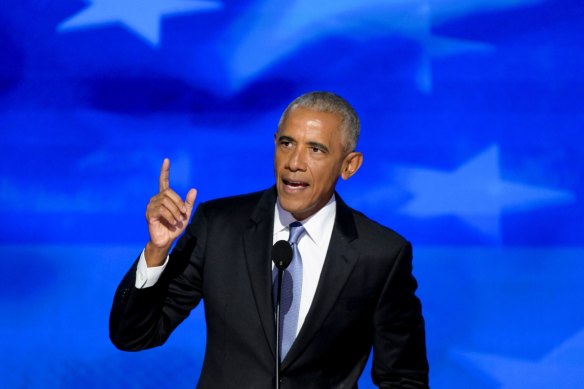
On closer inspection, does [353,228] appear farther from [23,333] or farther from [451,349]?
[23,333]

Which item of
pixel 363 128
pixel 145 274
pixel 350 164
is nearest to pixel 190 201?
pixel 145 274

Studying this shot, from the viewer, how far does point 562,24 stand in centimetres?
355

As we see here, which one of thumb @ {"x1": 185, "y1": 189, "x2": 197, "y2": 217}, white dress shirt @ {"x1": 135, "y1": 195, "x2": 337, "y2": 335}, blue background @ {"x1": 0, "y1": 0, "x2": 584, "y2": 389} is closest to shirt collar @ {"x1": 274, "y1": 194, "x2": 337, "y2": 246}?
white dress shirt @ {"x1": 135, "y1": 195, "x2": 337, "y2": 335}

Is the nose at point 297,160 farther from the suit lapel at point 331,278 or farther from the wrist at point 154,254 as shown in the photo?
the wrist at point 154,254

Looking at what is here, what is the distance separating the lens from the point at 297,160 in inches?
63.1

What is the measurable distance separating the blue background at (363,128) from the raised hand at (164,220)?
201 centimetres

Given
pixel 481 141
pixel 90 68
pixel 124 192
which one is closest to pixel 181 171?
pixel 124 192

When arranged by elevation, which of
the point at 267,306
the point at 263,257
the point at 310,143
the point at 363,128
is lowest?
the point at 267,306

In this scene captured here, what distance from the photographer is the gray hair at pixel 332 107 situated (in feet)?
5.34

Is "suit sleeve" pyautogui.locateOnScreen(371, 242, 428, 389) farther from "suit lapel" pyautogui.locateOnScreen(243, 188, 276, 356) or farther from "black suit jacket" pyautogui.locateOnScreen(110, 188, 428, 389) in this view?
"suit lapel" pyautogui.locateOnScreen(243, 188, 276, 356)

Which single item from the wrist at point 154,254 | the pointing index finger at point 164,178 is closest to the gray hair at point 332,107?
the pointing index finger at point 164,178

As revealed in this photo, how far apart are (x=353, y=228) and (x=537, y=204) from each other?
2096 millimetres

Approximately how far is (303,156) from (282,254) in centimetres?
26

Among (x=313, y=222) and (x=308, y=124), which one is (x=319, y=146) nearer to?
(x=308, y=124)
